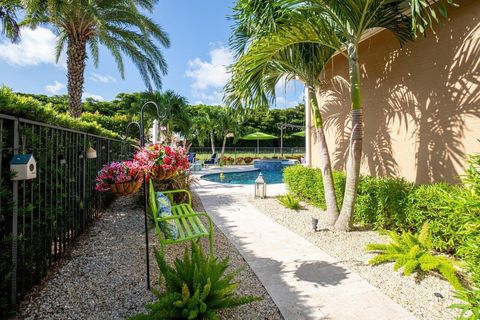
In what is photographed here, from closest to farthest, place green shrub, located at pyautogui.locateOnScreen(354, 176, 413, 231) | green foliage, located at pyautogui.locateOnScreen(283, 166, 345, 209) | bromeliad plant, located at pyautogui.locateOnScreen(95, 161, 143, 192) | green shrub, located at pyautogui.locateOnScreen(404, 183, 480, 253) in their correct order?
1. green shrub, located at pyautogui.locateOnScreen(404, 183, 480, 253)
2. bromeliad plant, located at pyautogui.locateOnScreen(95, 161, 143, 192)
3. green shrub, located at pyautogui.locateOnScreen(354, 176, 413, 231)
4. green foliage, located at pyautogui.locateOnScreen(283, 166, 345, 209)

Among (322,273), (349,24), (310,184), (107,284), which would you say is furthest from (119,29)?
(322,273)

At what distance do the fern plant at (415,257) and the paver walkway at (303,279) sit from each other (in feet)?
1.88

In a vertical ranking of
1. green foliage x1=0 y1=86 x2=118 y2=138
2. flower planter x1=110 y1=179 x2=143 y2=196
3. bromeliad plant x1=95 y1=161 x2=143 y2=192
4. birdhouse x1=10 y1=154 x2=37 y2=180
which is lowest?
flower planter x1=110 y1=179 x2=143 y2=196

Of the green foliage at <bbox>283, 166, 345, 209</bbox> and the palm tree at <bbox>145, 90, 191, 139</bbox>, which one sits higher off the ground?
the palm tree at <bbox>145, 90, 191, 139</bbox>

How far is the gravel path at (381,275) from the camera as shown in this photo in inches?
98.3

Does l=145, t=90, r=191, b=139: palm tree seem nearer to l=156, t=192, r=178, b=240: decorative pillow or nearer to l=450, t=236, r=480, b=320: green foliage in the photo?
l=156, t=192, r=178, b=240: decorative pillow

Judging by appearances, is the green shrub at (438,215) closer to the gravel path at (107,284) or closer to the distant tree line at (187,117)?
the gravel path at (107,284)

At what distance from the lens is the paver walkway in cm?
243

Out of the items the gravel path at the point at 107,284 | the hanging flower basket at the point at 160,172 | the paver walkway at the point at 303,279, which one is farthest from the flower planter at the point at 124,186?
the paver walkway at the point at 303,279

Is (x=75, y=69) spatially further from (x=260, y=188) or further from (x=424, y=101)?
(x=424, y=101)

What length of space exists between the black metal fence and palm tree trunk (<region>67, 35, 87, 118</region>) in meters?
4.98

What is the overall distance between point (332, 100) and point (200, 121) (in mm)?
18997

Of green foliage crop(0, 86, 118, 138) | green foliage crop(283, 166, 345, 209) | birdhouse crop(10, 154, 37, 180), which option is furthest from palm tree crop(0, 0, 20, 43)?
green foliage crop(283, 166, 345, 209)

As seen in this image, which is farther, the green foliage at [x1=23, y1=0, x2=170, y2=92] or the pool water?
the pool water
